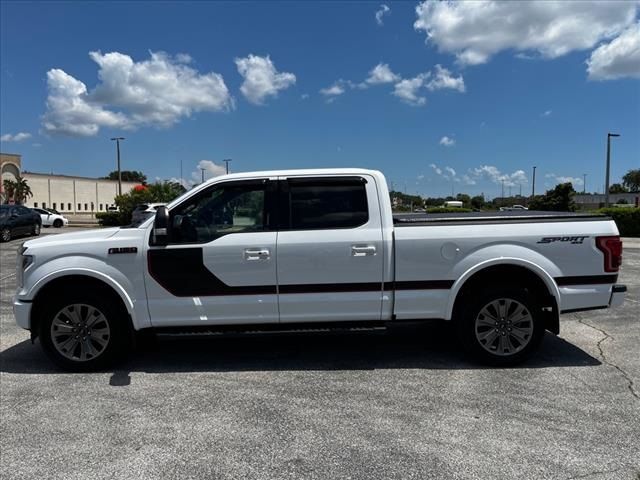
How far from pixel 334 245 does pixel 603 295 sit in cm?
271

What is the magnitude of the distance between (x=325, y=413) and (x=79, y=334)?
2.68 meters

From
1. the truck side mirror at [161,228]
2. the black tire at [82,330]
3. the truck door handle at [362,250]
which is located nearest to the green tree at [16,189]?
the black tire at [82,330]

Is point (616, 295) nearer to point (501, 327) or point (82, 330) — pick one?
point (501, 327)

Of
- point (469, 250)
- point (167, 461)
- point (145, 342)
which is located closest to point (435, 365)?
point (469, 250)

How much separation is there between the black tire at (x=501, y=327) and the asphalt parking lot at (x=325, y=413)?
17cm

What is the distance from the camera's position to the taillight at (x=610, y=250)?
5012mm

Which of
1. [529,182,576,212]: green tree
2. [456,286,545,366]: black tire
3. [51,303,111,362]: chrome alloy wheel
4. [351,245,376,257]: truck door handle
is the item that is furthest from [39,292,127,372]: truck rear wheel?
[529,182,576,212]: green tree

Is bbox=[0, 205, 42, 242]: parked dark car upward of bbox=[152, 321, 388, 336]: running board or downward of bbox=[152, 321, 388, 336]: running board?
upward

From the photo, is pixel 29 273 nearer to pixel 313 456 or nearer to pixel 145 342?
pixel 145 342

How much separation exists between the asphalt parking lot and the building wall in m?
89.4

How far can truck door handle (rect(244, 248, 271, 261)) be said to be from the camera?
16.2 feet

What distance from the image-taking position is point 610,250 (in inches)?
198

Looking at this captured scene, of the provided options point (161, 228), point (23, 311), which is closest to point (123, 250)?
point (161, 228)

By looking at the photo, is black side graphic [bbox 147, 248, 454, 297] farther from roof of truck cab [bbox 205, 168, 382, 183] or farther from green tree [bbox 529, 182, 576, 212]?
green tree [bbox 529, 182, 576, 212]
